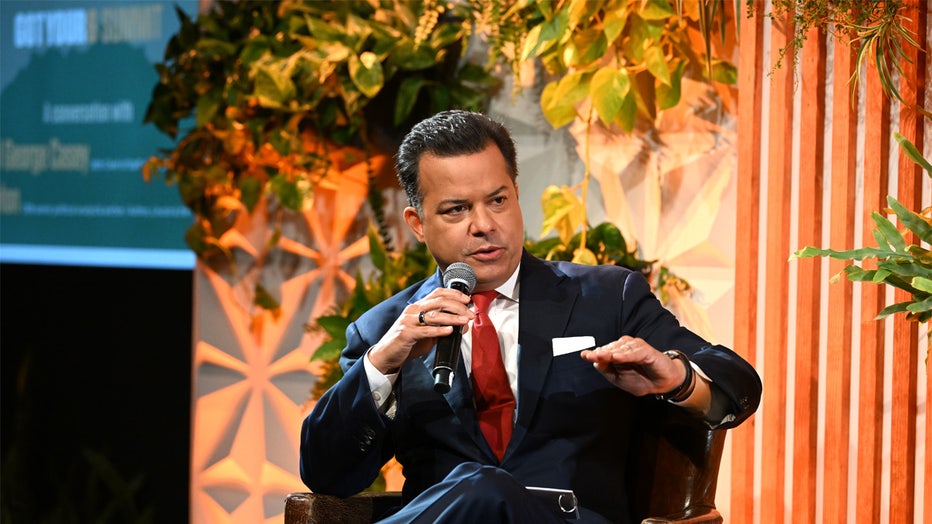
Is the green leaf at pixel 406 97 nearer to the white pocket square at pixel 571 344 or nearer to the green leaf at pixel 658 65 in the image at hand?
the green leaf at pixel 658 65

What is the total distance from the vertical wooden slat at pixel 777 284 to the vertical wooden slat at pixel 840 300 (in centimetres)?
12

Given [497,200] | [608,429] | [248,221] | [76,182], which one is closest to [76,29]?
[76,182]

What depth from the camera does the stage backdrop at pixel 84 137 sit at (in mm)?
4297

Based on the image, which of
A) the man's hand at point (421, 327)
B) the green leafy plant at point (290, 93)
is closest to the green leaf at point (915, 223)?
the man's hand at point (421, 327)

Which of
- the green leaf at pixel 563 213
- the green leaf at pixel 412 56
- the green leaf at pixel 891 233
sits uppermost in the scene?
the green leaf at pixel 412 56

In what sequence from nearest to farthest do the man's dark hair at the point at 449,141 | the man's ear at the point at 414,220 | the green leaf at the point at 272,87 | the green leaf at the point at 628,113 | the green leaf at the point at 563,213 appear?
the man's dark hair at the point at 449,141, the man's ear at the point at 414,220, the green leaf at the point at 628,113, the green leaf at the point at 563,213, the green leaf at the point at 272,87

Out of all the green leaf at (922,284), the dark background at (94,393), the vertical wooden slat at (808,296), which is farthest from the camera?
the dark background at (94,393)

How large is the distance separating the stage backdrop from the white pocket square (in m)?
2.29

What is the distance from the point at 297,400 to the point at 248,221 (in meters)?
0.68

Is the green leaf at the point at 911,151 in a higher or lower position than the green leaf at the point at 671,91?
lower

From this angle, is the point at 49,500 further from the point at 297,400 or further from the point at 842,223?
the point at 842,223

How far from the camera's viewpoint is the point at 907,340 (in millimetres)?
2467

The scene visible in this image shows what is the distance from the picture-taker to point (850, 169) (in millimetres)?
→ 2580

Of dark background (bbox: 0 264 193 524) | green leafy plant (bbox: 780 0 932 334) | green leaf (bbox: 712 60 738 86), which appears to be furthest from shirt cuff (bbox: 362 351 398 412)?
dark background (bbox: 0 264 193 524)
